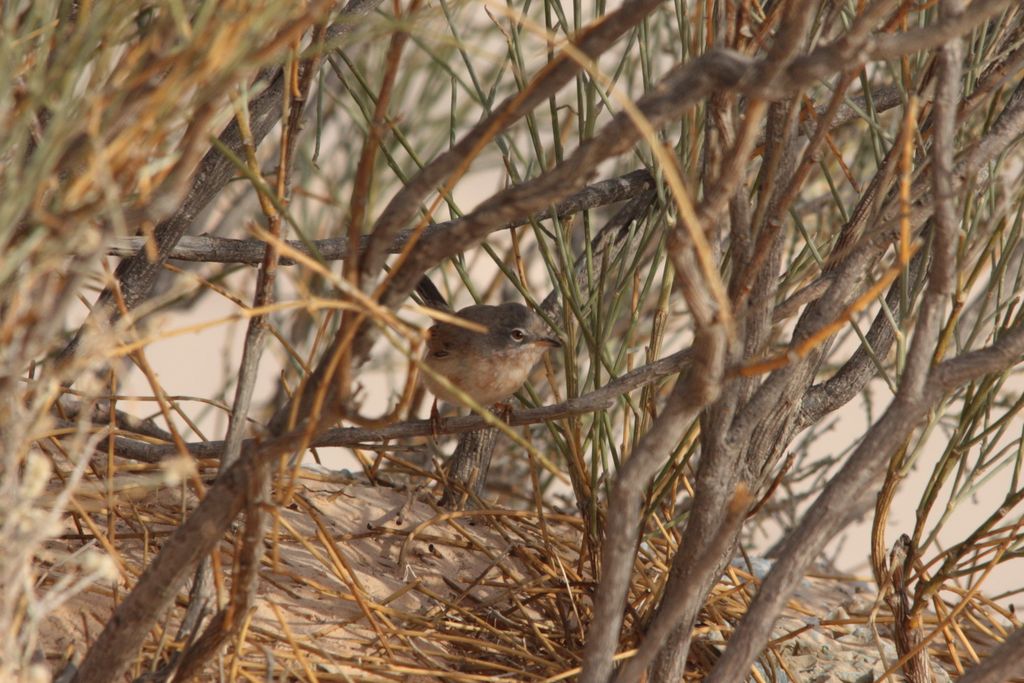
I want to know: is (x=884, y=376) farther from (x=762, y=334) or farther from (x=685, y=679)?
(x=685, y=679)

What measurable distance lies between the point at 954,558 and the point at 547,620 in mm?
1258

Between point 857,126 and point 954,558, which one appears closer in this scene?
point 954,558

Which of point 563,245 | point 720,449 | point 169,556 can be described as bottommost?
point 169,556

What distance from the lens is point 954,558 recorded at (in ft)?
10.4

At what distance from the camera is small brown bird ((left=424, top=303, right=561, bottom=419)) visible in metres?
4.18

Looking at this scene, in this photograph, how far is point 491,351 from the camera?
14.0ft

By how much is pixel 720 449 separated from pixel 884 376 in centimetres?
49

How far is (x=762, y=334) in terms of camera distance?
2543 millimetres

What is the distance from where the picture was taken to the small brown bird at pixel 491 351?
418 cm

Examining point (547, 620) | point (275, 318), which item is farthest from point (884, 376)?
point (275, 318)

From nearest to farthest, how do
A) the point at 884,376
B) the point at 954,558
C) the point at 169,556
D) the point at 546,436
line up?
1. the point at 169,556
2. the point at 884,376
3. the point at 954,558
4. the point at 546,436

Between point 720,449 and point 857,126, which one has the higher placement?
point 857,126

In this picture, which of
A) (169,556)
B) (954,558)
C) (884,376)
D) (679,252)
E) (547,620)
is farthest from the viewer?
(547,620)

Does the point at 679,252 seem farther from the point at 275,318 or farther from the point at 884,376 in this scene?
the point at 275,318
